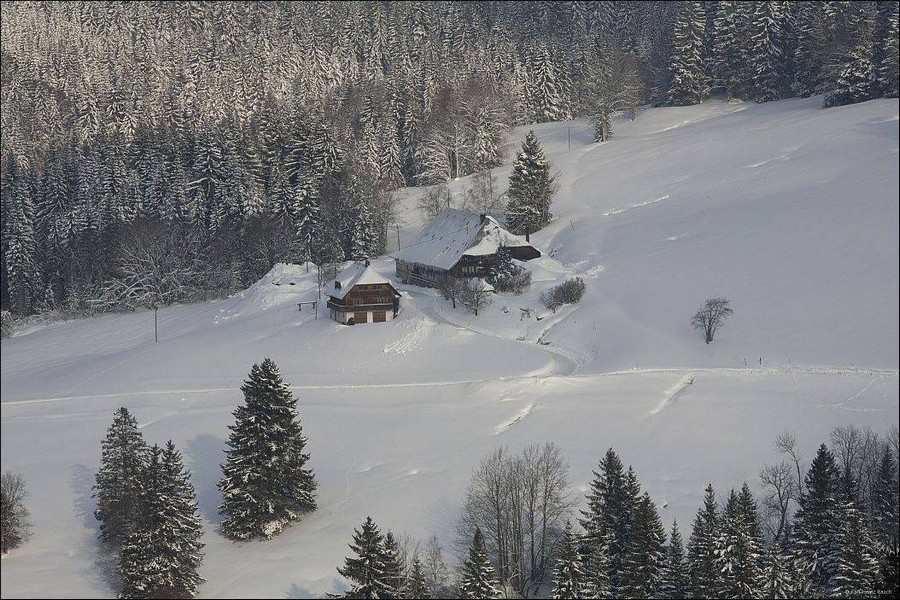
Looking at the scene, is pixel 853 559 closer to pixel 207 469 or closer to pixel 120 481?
pixel 120 481

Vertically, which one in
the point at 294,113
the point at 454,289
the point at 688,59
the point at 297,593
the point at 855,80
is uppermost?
the point at 688,59

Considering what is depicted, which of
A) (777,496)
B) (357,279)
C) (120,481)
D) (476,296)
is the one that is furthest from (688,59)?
(120,481)

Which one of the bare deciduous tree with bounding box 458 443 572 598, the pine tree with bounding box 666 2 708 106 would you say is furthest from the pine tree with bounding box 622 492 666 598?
the pine tree with bounding box 666 2 708 106

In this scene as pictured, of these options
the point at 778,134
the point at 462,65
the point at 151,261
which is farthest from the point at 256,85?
the point at 778,134

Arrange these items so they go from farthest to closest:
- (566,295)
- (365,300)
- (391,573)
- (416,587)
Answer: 1. (365,300)
2. (566,295)
3. (391,573)
4. (416,587)

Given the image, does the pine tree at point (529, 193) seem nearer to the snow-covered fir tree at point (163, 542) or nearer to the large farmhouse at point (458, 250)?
the large farmhouse at point (458, 250)

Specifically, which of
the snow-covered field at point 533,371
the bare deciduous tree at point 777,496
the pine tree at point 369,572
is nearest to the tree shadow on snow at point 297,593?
the snow-covered field at point 533,371

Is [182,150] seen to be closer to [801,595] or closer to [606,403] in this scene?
[606,403]
